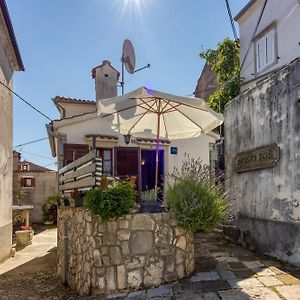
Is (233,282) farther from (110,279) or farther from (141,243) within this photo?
(110,279)

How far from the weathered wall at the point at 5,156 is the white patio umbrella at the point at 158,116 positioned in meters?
4.54

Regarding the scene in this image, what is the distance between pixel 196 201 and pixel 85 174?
2579 millimetres

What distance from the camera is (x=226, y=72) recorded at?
15141 mm

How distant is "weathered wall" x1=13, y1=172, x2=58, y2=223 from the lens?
21500mm

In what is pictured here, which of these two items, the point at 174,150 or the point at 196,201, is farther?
the point at 174,150

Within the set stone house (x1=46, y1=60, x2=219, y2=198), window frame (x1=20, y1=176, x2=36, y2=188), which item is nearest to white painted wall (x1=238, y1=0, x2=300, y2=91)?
stone house (x1=46, y1=60, x2=219, y2=198)

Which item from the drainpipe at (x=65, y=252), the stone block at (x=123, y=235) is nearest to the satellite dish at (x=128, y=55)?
the drainpipe at (x=65, y=252)

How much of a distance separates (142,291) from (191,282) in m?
0.83

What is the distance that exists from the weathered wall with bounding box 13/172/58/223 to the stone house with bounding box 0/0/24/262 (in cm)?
1040

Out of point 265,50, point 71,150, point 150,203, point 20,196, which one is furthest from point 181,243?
point 20,196

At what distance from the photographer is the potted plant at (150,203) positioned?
629cm

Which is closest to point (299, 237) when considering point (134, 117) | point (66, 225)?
point (134, 117)

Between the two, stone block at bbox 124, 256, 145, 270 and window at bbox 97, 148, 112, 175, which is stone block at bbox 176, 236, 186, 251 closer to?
stone block at bbox 124, 256, 145, 270

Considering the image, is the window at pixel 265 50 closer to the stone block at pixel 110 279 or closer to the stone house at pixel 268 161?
the stone house at pixel 268 161
